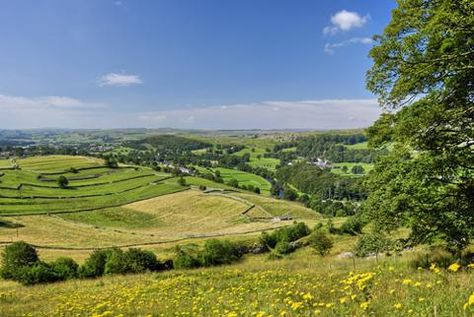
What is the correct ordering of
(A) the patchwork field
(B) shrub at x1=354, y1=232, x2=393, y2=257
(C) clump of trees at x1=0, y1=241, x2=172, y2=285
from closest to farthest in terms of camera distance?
(B) shrub at x1=354, y1=232, x2=393, y2=257
(C) clump of trees at x1=0, y1=241, x2=172, y2=285
(A) the patchwork field

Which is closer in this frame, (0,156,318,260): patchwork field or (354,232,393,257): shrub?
(354,232,393,257): shrub

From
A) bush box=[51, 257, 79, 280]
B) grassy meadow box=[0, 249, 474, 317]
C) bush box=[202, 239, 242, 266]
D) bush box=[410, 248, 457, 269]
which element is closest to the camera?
grassy meadow box=[0, 249, 474, 317]

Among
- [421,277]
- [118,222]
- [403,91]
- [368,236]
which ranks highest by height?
[403,91]

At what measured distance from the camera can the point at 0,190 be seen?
389 ft

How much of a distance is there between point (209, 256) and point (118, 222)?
62671mm

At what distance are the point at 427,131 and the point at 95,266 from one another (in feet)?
133

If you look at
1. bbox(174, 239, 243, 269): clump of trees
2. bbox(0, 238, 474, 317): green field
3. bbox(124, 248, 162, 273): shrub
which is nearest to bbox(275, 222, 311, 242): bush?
bbox(174, 239, 243, 269): clump of trees

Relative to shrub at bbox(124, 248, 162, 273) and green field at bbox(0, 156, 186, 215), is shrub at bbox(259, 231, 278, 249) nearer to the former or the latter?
shrub at bbox(124, 248, 162, 273)

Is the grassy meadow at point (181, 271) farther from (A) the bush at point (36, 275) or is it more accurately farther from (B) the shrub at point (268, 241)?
(B) the shrub at point (268, 241)

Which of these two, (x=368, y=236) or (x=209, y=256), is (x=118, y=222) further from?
(x=368, y=236)

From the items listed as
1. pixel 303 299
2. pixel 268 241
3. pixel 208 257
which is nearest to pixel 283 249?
pixel 268 241

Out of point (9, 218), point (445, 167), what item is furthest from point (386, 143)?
point (9, 218)

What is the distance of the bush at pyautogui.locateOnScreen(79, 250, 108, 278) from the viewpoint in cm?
4091

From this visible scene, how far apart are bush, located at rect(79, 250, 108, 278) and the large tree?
36.1 m
